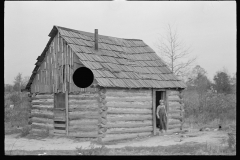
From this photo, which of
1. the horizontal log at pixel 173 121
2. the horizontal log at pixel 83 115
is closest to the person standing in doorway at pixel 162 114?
the horizontal log at pixel 173 121

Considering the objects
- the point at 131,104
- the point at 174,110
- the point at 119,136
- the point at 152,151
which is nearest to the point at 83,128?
the point at 119,136

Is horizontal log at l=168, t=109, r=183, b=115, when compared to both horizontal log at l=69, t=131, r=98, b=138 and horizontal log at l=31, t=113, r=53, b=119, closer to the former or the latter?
horizontal log at l=69, t=131, r=98, b=138

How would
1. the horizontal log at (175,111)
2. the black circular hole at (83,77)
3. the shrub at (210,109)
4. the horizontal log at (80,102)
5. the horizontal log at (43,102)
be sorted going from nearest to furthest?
the horizontal log at (80,102) → the black circular hole at (83,77) → the horizontal log at (43,102) → the horizontal log at (175,111) → the shrub at (210,109)

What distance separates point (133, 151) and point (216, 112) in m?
14.5

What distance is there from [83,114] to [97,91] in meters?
1.42

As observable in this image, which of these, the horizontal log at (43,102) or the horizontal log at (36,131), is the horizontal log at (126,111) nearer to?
the horizontal log at (43,102)

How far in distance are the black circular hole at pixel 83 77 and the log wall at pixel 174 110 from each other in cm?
488

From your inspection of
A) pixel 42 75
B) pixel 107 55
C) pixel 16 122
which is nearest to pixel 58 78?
pixel 42 75

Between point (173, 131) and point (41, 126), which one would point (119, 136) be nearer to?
point (173, 131)

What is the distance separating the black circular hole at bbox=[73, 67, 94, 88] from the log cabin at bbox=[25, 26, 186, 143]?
2.3 inches

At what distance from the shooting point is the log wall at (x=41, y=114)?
1677 cm

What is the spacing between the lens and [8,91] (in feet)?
106

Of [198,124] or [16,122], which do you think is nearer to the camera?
[198,124]
